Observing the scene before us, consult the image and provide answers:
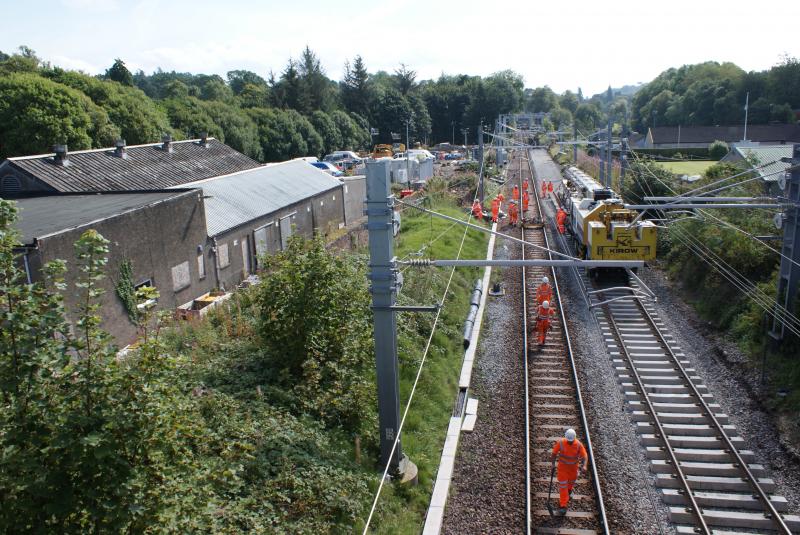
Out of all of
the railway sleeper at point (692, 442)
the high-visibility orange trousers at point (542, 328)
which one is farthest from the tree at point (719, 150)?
the railway sleeper at point (692, 442)

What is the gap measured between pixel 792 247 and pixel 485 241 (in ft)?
56.9

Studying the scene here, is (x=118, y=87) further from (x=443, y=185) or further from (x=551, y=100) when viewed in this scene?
(x=551, y=100)

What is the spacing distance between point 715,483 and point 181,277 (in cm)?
1583

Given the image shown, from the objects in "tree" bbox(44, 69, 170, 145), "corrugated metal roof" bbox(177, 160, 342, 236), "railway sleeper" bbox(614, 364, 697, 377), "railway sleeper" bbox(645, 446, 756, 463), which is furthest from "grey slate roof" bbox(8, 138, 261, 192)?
"railway sleeper" bbox(645, 446, 756, 463)

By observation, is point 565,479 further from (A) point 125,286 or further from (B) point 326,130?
(B) point 326,130

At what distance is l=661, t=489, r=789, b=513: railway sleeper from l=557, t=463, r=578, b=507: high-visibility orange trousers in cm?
164

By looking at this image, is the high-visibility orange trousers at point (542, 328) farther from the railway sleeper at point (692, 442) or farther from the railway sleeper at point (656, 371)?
the railway sleeper at point (692, 442)

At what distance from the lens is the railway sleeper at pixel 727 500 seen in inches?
389

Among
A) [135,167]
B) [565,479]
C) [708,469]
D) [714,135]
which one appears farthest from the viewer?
[714,135]

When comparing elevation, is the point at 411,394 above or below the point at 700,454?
above

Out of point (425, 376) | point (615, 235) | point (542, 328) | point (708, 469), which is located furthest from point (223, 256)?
point (708, 469)

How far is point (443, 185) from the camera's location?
4662cm

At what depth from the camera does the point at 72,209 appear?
1934 cm

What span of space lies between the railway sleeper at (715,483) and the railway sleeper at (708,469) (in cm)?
12
